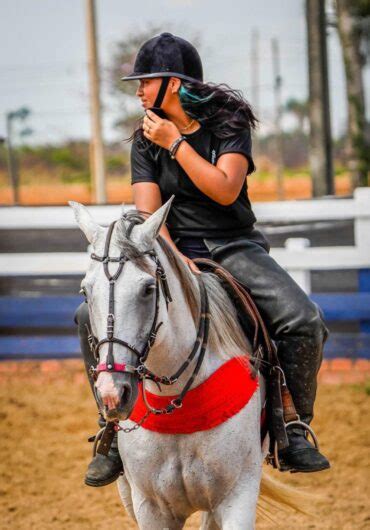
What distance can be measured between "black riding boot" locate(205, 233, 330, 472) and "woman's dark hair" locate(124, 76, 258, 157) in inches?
19.2

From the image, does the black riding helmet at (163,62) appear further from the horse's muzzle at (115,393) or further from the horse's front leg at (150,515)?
the horse's front leg at (150,515)

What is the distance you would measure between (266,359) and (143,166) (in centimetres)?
97

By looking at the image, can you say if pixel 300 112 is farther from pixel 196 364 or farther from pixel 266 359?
pixel 196 364

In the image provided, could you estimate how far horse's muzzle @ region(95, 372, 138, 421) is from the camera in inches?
122

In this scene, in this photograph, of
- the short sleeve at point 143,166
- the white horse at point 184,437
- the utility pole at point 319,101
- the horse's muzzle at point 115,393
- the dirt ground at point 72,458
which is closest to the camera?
the horse's muzzle at point 115,393

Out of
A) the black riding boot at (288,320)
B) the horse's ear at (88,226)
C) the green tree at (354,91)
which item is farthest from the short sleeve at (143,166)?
the green tree at (354,91)

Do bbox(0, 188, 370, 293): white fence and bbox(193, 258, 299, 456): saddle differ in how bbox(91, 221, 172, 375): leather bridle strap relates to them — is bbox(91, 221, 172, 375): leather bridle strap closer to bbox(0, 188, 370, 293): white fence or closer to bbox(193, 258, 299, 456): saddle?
bbox(193, 258, 299, 456): saddle

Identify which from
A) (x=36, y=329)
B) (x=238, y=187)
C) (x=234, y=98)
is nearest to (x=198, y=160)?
(x=238, y=187)

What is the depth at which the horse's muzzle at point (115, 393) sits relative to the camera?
3.11m

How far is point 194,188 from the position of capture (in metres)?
4.13

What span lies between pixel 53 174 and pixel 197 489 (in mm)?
34580

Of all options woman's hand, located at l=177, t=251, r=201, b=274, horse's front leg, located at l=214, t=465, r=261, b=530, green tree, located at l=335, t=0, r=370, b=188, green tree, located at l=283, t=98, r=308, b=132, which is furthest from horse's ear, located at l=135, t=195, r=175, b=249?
green tree, located at l=283, t=98, r=308, b=132

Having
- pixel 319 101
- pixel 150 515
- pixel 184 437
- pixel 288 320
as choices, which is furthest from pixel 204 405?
pixel 319 101

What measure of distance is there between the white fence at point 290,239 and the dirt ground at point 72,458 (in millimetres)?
959
